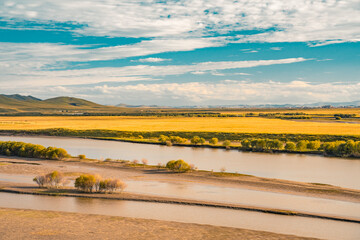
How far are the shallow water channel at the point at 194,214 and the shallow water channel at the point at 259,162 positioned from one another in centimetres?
1013

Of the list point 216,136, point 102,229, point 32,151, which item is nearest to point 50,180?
point 102,229

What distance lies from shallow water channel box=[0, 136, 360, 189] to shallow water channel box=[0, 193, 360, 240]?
10.1 metres

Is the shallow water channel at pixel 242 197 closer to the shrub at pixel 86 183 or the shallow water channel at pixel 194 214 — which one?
the shallow water channel at pixel 194 214

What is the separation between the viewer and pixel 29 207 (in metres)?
21.3

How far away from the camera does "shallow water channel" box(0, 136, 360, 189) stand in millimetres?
30516

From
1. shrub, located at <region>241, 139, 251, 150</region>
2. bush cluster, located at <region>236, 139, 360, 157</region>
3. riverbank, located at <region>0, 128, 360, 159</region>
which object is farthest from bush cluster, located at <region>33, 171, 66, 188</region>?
shrub, located at <region>241, 139, 251, 150</region>

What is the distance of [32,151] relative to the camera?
40.6m

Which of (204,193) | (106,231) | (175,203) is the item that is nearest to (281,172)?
(204,193)

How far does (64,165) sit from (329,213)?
2554 cm

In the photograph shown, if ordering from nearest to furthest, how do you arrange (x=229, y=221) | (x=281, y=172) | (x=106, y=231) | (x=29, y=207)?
(x=106, y=231) < (x=229, y=221) < (x=29, y=207) < (x=281, y=172)

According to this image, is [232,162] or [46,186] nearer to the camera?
[46,186]

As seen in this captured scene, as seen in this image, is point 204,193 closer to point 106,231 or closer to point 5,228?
point 106,231

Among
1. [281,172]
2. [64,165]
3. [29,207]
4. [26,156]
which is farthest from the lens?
[26,156]

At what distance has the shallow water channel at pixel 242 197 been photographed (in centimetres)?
2100
